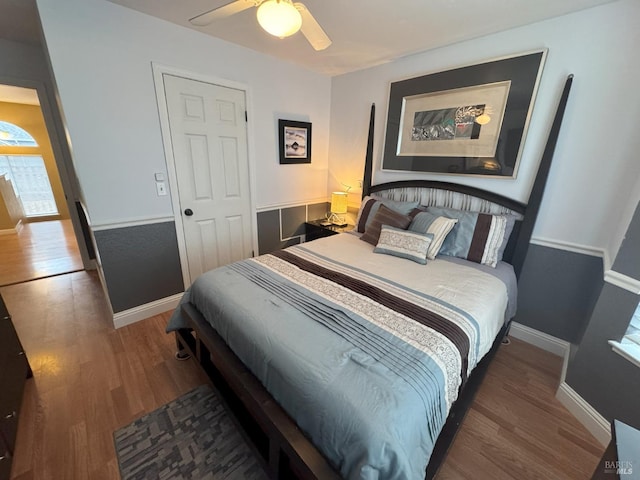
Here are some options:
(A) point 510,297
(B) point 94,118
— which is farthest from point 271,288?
(B) point 94,118

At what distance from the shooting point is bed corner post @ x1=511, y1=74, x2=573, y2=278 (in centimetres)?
177

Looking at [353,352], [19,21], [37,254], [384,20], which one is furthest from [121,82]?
[37,254]

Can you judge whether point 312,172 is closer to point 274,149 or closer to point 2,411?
point 274,149

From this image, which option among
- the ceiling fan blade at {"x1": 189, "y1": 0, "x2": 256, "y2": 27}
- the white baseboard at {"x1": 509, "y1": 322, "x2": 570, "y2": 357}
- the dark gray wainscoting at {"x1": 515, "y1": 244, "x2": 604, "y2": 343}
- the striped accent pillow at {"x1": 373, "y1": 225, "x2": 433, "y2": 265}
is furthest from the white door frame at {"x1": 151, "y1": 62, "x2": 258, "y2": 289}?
the white baseboard at {"x1": 509, "y1": 322, "x2": 570, "y2": 357}

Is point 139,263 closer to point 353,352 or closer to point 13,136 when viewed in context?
point 353,352

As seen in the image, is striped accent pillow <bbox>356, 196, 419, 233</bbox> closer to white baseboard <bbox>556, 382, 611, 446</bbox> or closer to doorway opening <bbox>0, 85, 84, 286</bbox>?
white baseboard <bbox>556, 382, 611, 446</bbox>

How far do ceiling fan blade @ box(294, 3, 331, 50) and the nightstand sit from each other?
1.83 m

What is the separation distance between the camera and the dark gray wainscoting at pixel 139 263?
2.08 meters

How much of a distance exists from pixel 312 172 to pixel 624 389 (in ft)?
10.1

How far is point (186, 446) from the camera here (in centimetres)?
135

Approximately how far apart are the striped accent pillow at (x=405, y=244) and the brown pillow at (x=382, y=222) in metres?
0.09

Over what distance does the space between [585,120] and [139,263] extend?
3.54 m

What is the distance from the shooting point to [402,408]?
33.7 inches

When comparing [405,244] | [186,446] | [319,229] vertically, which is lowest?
[186,446]
